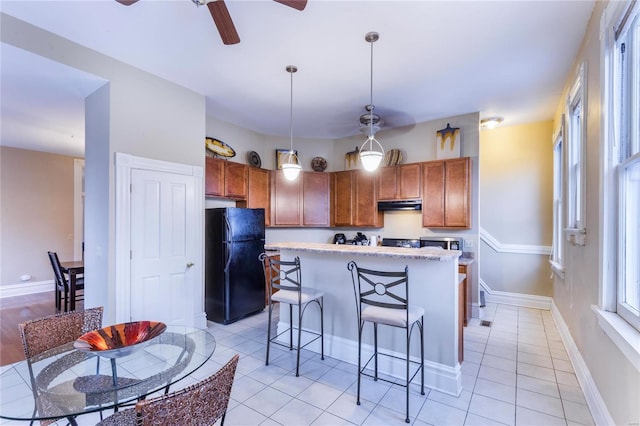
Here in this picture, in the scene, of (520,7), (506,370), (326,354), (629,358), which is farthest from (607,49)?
(326,354)

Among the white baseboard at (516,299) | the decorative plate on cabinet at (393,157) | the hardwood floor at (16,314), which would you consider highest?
the decorative plate on cabinet at (393,157)

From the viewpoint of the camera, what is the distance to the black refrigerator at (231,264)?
396 centimetres

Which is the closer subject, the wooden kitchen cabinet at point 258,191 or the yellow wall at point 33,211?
the wooden kitchen cabinet at point 258,191

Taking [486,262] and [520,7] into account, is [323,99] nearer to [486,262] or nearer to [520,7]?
[520,7]

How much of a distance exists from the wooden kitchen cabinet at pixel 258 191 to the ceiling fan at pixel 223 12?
2902 millimetres

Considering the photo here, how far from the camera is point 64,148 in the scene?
5.75 m

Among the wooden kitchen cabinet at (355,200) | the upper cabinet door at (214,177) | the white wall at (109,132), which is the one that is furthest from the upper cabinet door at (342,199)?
the white wall at (109,132)

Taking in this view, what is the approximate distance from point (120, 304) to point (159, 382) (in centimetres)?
185

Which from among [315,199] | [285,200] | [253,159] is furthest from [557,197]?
[253,159]

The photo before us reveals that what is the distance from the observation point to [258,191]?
16.6 ft

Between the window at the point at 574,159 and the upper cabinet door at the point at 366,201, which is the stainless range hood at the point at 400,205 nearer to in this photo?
the upper cabinet door at the point at 366,201

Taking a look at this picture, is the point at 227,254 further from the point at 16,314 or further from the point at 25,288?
the point at 25,288

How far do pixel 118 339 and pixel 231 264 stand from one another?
2.26 metres

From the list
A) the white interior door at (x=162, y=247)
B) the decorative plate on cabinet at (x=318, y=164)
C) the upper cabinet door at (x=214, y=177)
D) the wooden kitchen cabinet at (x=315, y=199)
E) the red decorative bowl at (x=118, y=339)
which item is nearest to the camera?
the red decorative bowl at (x=118, y=339)
